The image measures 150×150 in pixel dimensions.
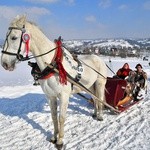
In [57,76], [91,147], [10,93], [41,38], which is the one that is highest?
[41,38]

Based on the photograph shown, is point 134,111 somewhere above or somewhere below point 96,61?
below

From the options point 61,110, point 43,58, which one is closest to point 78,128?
point 61,110

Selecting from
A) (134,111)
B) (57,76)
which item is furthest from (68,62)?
(134,111)

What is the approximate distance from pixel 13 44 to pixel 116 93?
390 centimetres

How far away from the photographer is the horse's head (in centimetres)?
530

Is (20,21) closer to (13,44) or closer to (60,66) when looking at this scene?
(13,44)

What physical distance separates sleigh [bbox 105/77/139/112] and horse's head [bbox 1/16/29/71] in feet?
12.3

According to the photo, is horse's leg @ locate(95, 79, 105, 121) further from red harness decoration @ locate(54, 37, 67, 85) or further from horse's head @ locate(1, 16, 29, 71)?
horse's head @ locate(1, 16, 29, 71)

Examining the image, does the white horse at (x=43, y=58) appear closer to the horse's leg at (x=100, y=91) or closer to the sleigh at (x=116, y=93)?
the horse's leg at (x=100, y=91)

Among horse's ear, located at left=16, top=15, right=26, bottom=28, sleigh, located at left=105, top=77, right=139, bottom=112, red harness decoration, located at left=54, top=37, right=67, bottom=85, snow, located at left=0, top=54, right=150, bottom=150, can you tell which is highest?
horse's ear, located at left=16, top=15, right=26, bottom=28

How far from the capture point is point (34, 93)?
1274cm

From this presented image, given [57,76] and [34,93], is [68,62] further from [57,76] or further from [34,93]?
[34,93]

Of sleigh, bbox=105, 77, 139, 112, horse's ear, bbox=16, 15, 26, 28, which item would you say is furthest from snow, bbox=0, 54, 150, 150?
horse's ear, bbox=16, 15, 26, 28

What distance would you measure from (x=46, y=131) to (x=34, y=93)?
19.1 ft
